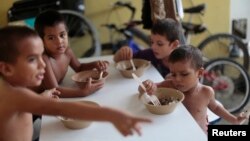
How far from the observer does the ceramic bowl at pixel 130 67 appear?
1.54 metres

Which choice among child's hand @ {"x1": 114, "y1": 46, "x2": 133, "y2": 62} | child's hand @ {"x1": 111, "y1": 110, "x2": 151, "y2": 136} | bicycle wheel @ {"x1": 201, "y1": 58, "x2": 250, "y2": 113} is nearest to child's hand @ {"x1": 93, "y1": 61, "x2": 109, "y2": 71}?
child's hand @ {"x1": 114, "y1": 46, "x2": 133, "y2": 62}

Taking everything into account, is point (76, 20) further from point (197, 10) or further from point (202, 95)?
point (202, 95)

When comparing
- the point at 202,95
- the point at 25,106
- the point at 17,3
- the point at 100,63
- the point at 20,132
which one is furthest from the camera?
the point at 17,3

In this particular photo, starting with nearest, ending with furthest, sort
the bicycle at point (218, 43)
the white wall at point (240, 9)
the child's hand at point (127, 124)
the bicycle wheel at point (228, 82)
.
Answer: the child's hand at point (127, 124) < the bicycle wheel at point (228, 82) < the bicycle at point (218, 43) < the white wall at point (240, 9)

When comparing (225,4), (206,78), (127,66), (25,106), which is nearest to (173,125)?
(25,106)

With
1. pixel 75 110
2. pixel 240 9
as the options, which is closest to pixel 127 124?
pixel 75 110

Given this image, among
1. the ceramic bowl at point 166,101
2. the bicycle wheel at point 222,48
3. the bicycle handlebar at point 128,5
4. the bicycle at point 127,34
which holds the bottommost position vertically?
the bicycle wheel at point 222,48

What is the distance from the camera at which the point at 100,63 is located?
5.53 ft

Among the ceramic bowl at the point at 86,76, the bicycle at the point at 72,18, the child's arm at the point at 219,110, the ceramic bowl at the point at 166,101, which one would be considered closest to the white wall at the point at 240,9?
the bicycle at the point at 72,18

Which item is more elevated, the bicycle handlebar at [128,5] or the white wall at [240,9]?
the bicycle handlebar at [128,5]

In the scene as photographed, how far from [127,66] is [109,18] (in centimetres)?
163

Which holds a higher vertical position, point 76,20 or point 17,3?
point 17,3

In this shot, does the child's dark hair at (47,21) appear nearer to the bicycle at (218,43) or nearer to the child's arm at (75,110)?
the child's arm at (75,110)

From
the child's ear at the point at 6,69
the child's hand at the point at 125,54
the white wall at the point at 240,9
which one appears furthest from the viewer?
the white wall at the point at 240,9
